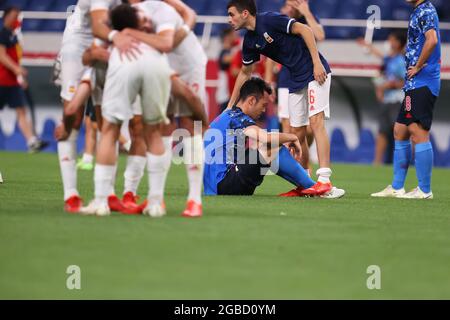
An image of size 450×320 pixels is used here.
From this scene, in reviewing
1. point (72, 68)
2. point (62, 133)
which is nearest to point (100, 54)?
point (72, 68)

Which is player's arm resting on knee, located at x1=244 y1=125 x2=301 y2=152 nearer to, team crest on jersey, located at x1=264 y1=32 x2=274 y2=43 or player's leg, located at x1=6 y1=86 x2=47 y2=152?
team crest on jersey, located at x1=264 y1=32 x2=274 y2=43

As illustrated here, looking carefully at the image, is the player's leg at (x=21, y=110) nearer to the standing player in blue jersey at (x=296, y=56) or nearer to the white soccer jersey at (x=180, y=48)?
the standing player in blue jersey at (x=296, y=56)

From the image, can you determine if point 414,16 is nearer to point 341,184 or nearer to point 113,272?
point 341,184

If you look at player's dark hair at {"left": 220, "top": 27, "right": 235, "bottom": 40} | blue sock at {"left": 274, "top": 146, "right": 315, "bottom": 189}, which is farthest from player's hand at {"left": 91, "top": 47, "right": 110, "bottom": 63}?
player's dark hair at {"left": 220, "top": 27, "right": 235, "bottom": 40}

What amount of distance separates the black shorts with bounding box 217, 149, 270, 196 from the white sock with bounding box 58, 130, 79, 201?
7.98ft

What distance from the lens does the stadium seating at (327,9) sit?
2094 cm

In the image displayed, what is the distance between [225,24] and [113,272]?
16424 millimetres

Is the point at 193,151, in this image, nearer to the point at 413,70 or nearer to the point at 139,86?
the point at 139,86

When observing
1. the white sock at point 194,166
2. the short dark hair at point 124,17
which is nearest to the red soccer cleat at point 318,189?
the white sock at point 194,166

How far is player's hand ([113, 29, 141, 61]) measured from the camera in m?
7.61

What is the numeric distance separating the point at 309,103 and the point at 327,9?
11422 mm

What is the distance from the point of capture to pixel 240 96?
10.7m
